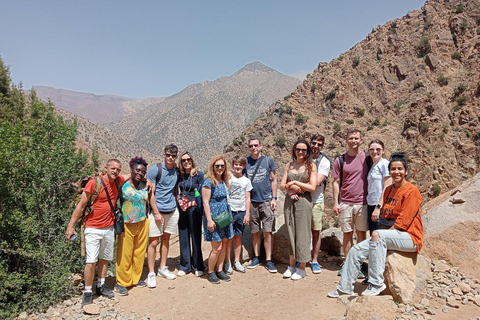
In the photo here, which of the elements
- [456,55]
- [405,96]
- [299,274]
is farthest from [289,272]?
[456,55]

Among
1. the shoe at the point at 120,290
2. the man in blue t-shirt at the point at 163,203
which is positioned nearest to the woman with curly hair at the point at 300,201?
the man in blue t-shirt at the point at 163,203

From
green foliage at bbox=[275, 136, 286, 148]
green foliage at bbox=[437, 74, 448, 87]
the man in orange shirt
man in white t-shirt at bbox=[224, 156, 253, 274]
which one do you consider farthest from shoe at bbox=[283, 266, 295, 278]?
green foliage at bbox=[437, 74, 448, 87]

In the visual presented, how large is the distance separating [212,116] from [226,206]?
84864 mm

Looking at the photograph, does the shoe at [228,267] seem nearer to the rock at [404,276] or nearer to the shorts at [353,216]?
the shorts at [353,216]

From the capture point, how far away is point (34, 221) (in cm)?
493

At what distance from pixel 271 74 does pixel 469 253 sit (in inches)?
5393

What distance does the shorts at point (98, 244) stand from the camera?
4043 millimetres

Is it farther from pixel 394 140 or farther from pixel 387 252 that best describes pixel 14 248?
pixel 394 140

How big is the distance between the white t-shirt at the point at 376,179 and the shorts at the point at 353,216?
0.63 feet

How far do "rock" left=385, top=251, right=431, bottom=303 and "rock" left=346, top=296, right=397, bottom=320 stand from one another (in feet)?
0.93

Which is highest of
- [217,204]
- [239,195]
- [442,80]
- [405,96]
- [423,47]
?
[423,47]

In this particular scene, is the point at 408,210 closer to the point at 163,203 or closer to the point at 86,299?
the point at 163,203

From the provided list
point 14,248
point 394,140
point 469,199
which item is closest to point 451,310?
point 469,199

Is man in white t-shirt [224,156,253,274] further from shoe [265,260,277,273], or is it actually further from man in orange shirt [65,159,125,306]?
man in orange shirt [65,159,125,306]
